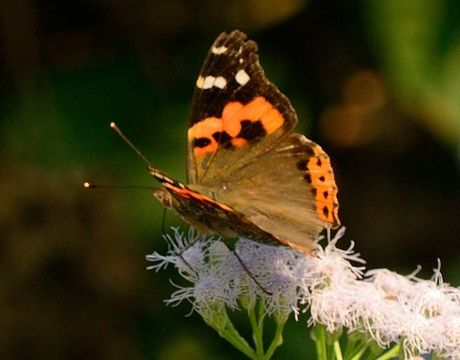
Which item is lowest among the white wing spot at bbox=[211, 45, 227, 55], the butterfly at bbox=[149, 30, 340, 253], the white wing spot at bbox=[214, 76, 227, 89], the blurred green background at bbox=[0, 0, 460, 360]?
the blurred green background at bbox=[0, 0, 460, 360]

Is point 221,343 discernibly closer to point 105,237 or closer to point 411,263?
point 105,237

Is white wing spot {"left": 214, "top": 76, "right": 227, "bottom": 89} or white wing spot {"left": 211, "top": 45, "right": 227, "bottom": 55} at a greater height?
white wing spot {"left": 211, "top": 45, "right": 227, "bottom": 55}

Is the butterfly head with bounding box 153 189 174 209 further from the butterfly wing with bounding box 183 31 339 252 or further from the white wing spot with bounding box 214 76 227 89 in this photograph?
the white wing spot with bounding box 214 76 227 89

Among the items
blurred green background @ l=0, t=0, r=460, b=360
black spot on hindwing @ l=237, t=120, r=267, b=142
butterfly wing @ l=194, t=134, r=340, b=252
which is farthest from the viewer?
blurred green background @ l=0, t=0, r=460, b=360

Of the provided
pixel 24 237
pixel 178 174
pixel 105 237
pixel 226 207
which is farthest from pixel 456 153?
pixel 226 207

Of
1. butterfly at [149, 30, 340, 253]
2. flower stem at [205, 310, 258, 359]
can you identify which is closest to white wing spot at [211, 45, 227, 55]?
butterfly at [149, 30, 340, 253]

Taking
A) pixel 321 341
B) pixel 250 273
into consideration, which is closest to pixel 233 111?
pixel 250 273

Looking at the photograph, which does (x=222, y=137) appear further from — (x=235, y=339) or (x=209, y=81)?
(x=235, y=339)
